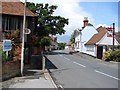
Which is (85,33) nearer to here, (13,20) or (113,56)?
(113,56)

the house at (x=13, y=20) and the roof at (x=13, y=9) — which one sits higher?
the roof at (x=13, y=9)

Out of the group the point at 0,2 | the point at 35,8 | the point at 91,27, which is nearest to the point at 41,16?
the point at 35,8

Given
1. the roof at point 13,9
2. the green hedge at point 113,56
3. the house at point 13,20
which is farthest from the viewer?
the green hedge at point 113,56

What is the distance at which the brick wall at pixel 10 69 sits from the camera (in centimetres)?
1659

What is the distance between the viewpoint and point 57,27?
2386 inches

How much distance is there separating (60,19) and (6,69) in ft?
147

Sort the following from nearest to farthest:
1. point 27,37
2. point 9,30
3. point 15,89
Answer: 1. point 15,89
2. point 9,30
3. point 27,37

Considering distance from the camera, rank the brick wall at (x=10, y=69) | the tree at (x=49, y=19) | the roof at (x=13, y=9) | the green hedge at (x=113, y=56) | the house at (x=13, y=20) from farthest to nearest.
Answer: the tree at (x=49, y=19)
the green hedge at (x=113, y=56)
the roof at (x=13, y=9)
the house at (x=13, y=20)
the brick wall at (x=10, y=69)

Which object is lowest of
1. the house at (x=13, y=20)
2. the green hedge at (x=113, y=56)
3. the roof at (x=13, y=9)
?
the green hedge at (x=113, y=56)

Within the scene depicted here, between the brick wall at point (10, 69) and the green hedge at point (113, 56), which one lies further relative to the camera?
the green hedge at point (113, 56)

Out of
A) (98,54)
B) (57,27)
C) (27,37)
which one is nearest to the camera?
(27,37)

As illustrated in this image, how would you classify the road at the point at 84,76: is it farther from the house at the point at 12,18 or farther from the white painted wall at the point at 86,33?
the white painted wall at the point at 86,33

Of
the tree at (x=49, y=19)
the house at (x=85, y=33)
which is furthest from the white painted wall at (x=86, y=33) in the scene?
the tree at (x=49, y=19)

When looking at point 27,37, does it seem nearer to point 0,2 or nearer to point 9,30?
point 9,30
